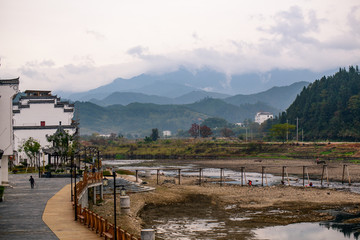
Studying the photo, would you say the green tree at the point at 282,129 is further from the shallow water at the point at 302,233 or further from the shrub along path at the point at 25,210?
the shallow water at the point at 302,233

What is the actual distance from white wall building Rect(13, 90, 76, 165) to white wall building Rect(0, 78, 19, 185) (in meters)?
42.1

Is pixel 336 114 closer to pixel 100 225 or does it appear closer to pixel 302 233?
pixel 302 233

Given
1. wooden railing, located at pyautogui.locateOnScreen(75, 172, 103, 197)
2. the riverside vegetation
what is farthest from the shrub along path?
the riverside vegetation

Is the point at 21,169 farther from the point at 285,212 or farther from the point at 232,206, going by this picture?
the point at 285,212

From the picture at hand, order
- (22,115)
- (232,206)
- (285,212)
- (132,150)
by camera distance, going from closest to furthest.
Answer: (285,212), (232,206), (22,115), (132,150)

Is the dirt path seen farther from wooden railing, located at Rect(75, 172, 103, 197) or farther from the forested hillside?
the forested hillside

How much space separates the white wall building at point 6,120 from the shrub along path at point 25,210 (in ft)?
8.79

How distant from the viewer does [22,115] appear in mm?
103375

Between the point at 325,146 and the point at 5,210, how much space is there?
122753 millimetres

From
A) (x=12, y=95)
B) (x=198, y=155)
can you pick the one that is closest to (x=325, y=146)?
(x=198, y=155)

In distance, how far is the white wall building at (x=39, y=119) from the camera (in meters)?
101

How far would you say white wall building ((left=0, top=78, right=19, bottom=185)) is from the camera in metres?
57.4

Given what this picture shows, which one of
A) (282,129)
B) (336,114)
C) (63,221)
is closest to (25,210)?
(63,221)

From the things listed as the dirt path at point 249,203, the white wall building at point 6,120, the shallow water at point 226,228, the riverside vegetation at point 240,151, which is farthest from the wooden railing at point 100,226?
the riverside vegetation at point 240,151
